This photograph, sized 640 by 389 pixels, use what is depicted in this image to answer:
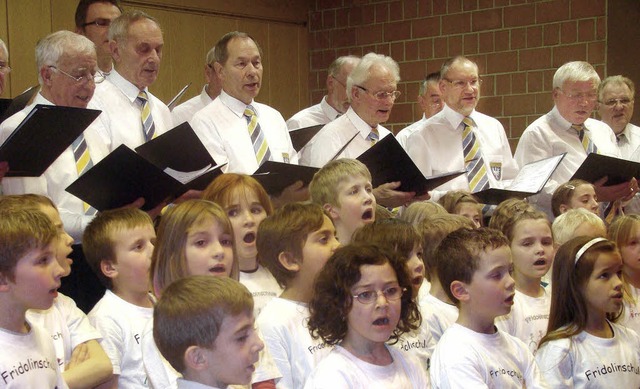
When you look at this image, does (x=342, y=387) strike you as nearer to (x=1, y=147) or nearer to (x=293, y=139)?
(x=1, y=147)

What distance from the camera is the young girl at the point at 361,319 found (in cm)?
273

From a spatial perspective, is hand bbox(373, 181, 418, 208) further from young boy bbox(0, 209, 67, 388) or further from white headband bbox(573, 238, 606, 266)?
young boy bbox(0, 209, 67, 388)

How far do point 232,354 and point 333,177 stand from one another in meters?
1.78

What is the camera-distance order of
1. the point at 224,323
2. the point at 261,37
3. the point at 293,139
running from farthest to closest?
1. the point at 261,37
2. the point at 293,139
3. the point at 224,323

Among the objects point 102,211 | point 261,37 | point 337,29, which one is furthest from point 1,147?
point 337,29

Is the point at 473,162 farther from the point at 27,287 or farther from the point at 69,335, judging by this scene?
the point at 27,287

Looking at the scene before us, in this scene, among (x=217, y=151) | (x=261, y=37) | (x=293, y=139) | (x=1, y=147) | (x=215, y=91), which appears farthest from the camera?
(x=261, y=37)

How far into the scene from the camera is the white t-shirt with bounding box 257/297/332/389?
3.06m

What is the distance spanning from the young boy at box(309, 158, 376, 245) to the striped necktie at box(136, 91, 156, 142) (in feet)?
2.97

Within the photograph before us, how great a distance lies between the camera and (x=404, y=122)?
8.51m

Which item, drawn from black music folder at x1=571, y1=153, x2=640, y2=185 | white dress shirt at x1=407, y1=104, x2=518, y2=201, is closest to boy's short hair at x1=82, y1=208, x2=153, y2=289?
white dress shirt at x1=407, y1=104, x2=518, y2=201

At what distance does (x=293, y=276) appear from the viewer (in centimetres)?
328

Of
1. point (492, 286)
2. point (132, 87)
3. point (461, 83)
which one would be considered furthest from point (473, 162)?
point (492, 286)

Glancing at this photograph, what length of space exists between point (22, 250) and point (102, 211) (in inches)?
43.3
